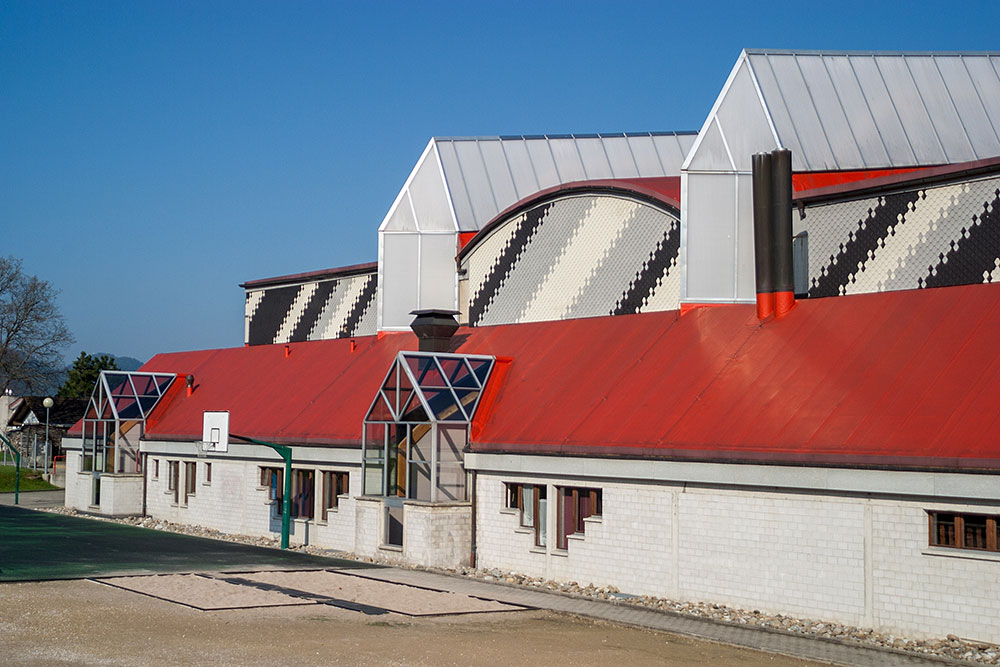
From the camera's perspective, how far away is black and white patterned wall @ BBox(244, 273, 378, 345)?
42312 millimetres

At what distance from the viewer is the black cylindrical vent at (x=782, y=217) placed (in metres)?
24.7

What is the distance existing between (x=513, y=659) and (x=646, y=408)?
9.20 m

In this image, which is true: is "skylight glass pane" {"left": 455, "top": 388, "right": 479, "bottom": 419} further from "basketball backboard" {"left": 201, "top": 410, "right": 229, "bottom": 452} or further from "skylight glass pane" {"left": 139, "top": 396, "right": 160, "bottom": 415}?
"skylight glass pane" {"left": 139, "top": 396, "right": 160, "bottom": 415}

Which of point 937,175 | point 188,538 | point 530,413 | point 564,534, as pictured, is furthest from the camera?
point 188,538

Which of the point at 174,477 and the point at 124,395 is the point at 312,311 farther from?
the point at 174,477

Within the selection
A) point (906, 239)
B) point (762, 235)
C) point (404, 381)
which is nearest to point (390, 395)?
point (404, 381)

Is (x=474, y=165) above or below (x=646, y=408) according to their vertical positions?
above

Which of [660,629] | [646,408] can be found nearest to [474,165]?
[646,408]

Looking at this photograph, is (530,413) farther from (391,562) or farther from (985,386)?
(985,386)

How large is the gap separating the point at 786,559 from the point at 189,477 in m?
24.4

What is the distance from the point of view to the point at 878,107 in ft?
97.2

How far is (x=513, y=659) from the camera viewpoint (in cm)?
1568

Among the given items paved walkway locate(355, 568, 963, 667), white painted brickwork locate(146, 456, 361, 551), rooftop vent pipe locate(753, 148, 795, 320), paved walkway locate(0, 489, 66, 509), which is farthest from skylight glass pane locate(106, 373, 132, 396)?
rooftop vent pipe locate(753, 148, 795, 320)

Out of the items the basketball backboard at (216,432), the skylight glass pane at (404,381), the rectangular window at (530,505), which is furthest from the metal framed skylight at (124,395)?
the rectangular window at (530,505)
